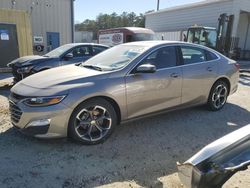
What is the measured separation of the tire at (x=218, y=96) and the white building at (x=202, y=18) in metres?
14.9

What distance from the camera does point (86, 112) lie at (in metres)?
3.88

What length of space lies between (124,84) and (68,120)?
1.03 meters

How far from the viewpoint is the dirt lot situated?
3094mm

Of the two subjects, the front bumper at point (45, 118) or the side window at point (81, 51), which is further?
the side window at point (81, 51)

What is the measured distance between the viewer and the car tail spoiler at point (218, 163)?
1.80 metres

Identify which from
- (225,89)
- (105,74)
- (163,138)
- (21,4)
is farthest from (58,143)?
(21,4)

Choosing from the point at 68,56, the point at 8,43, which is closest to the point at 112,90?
the point at 68,56

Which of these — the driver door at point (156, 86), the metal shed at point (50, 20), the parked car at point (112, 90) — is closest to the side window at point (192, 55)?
the parked car at point (112, 90)

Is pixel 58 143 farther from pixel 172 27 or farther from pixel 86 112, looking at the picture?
pixel 172 27

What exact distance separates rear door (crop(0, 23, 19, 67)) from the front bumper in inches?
351

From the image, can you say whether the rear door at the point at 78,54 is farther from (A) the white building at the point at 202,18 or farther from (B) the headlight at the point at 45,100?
(A) the white building at the point at 202,18

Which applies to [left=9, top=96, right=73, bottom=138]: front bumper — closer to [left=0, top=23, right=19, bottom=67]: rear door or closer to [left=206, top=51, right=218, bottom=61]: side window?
[left=206, top=51, right=218, bottom=61]: side window

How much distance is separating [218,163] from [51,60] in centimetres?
700


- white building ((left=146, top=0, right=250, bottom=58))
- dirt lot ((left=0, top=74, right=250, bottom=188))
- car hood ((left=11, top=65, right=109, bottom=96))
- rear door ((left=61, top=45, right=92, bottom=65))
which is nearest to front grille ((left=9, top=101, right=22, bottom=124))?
car hood ((left=11, top=65, right=109, bottom=96))
